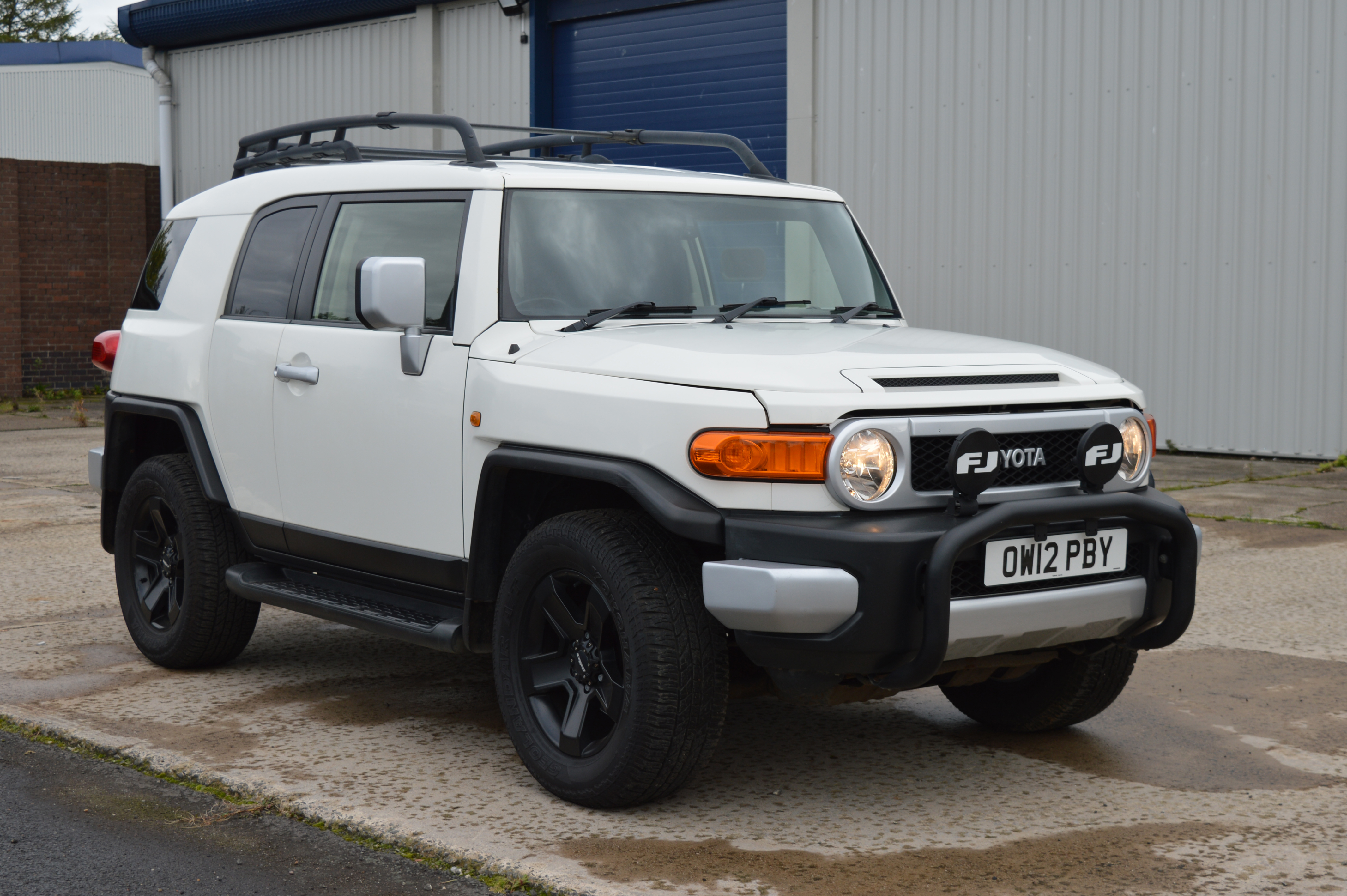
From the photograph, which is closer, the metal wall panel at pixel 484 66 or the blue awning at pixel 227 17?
the metal wall panel at pixel 484 66

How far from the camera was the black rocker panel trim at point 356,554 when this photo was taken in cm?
475

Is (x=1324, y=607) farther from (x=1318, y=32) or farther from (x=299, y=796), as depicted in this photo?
(x=1318, y=32)

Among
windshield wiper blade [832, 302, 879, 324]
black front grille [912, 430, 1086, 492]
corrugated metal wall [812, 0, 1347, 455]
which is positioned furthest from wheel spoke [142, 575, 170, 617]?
corrugated metal wall [812, 0, 1347, 455]

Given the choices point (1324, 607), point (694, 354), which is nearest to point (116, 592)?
point (694, 354)

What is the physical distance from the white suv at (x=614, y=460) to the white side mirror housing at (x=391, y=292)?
1 cm

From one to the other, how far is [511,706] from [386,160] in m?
Answer: 2.50

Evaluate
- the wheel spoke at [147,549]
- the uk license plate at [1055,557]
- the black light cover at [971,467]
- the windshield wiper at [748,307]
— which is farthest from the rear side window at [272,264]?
the uk license plate at [1055,557]

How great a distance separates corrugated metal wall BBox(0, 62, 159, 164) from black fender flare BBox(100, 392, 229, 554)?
1376 inches

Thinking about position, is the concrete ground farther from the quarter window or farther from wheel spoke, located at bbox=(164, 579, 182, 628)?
the quarter window

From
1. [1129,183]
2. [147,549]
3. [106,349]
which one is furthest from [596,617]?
[1129,183]

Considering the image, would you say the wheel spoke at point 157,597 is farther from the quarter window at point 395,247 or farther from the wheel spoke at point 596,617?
the wheel spoke at point 596,617

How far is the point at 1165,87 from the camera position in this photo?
12695 mm

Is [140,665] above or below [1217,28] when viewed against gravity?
below

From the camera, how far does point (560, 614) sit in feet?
14.1
